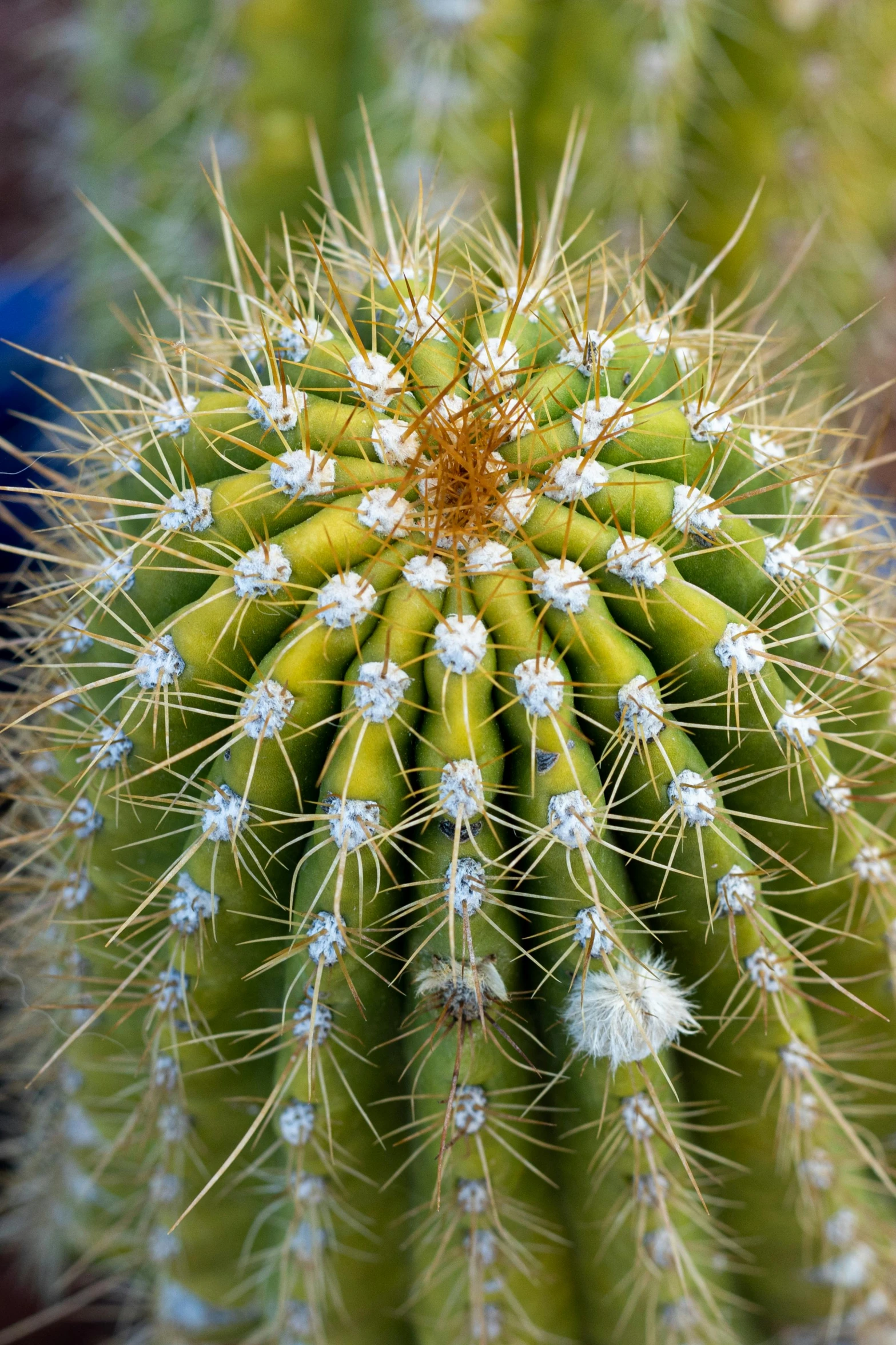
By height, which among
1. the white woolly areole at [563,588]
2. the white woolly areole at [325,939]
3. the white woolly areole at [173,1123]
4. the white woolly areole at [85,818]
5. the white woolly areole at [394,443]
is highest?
the white woolly areole at [394,443]

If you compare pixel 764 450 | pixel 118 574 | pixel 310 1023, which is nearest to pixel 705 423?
pixel 764 450

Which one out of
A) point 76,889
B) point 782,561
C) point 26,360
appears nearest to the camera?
point 782,561

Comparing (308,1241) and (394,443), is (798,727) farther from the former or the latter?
(308,1241)

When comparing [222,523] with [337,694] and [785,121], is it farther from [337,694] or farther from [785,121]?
[785,121]

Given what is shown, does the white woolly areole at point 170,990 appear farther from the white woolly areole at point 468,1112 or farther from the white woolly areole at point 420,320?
the white woolly areole at point 420,320

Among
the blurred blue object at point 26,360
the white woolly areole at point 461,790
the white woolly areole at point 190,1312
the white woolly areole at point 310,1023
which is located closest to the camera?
the white woolly areole at point 461,790

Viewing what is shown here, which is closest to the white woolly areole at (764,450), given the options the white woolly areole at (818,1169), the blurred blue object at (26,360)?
the white woolly areole at (818,1169)
